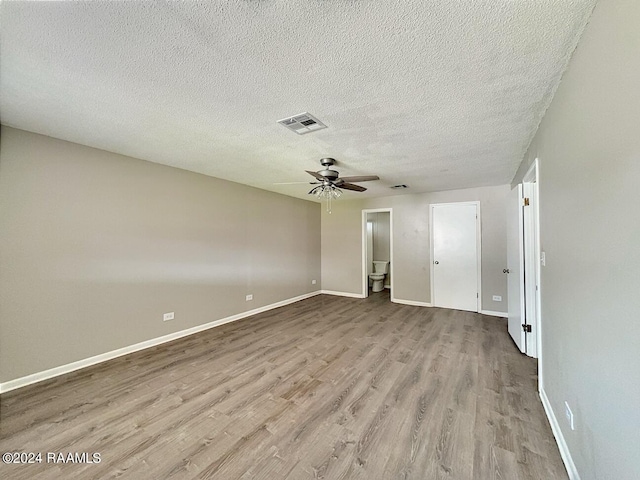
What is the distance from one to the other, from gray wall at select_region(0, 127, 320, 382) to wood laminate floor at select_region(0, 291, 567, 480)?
386mm

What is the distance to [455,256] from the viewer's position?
5.05m

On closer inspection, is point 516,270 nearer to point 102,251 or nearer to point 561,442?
point 561,442

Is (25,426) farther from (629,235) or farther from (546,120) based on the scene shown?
(546,120)

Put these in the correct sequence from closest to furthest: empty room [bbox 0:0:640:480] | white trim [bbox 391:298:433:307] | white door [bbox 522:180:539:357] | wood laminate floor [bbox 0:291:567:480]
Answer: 1. empty room [bbox 0:0:640:480]
2. wood laminate floor [bbox 0:291:567:480]
3. white door [bbox 522:180:539:357]
4. white trim [bbox 391:298:433:307]

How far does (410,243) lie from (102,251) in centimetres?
523

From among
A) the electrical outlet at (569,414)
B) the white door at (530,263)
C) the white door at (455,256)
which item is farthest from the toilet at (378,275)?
the electrical outlet at (569,414)

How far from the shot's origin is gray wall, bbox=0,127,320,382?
238 centimetres

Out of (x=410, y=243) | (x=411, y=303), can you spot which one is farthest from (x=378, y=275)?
(x=410, y=243)

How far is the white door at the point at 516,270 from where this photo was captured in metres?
2.98

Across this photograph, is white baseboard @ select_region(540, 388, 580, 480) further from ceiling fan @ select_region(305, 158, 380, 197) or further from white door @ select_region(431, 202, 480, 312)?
white door @ select_region(431, 202, 480, 312)

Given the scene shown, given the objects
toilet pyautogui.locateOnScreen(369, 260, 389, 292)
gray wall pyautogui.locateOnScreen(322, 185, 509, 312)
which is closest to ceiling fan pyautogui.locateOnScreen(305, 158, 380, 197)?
gray wall pyautogui.locateOnScreen(322, 185, 509, 312)

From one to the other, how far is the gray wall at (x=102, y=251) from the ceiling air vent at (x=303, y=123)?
7.43 ft

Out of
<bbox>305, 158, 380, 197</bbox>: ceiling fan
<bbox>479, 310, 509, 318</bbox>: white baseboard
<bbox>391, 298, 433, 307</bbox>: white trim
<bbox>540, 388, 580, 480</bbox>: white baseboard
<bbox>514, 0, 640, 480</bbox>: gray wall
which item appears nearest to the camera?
<bbox>514, 0, 640, 480</bbox>: gray wall

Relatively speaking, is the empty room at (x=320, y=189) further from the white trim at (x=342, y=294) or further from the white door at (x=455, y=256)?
the white trim at (x=342, y=294)
